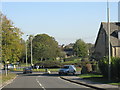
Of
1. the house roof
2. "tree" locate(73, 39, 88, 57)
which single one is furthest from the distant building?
"tree" locate(73, 39, 88, 57)

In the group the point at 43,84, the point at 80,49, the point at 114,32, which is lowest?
the point at 43,84

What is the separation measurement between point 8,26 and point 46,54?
52639 millimetres

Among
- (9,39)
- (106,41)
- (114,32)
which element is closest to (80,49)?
(114,32)

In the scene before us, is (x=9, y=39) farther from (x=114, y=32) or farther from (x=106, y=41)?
(x=114, y=32)

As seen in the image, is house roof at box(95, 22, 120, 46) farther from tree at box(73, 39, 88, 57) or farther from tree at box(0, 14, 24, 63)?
tree at box(73, 39, 88, 57)

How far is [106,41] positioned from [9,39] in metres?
20.5

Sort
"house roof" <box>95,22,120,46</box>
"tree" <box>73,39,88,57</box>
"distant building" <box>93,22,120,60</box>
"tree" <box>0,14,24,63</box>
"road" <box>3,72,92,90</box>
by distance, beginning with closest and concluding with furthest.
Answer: "road" <box>3,72,92,90</box>, "tree" <box>0,14,24,63</box>, "distant building" <box>93,22,120,60</box>, "house roof" <box>95,22,120,46</box>, "tree" <box>73,39,88,57</box>

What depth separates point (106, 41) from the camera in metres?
54.4

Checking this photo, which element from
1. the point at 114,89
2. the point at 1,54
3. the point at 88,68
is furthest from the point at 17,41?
the point at 114,89

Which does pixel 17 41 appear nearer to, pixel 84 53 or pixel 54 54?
pixel 54 54

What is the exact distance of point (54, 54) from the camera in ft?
320

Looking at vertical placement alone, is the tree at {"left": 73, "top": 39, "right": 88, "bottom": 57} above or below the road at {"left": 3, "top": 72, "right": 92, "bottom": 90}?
above

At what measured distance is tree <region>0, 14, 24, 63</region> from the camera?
40719mm

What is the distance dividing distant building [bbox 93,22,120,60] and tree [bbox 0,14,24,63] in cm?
1809
